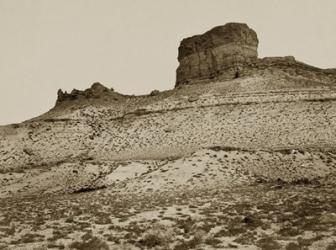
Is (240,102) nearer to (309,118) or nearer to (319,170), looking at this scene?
(309,118)

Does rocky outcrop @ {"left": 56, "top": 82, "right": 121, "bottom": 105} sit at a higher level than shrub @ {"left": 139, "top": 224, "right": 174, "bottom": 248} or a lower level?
higher

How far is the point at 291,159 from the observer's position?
39031mm

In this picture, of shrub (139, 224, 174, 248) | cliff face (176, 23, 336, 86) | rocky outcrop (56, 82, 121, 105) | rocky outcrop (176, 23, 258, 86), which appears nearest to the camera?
shrub (139, 224, 174, 248)

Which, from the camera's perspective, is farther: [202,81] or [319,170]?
[202,81]

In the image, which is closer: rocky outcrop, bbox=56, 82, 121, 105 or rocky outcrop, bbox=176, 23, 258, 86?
rocky outcrop, bbox=56, 82, 121, 105

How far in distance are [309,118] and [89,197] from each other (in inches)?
863

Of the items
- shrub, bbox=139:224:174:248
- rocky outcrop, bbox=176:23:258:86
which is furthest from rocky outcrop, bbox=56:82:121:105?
shrub, bbox=139:224:174:248

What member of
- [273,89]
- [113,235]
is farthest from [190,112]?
[113,235]

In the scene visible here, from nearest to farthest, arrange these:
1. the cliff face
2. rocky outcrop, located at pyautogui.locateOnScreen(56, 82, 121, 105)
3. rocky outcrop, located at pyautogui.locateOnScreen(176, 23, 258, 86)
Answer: the cliff face
rocky outcrop, located at pyautogui.locateOnScreen(56, 82, 121, 105)
rocky outcrop, located at pyautogui.locateOnScreen(176, 23, 258, 86)

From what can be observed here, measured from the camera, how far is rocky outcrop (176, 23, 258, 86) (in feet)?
203

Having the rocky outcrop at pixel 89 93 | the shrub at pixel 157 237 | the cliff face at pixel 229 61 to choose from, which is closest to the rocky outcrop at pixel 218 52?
the cliff face at pixel 229 61

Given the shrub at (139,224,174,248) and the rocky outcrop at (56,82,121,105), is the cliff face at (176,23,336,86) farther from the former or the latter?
the shrub at (139,224,174,248)

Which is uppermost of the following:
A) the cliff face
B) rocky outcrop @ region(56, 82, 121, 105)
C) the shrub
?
the cliff face

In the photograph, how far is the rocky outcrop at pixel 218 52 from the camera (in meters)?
61.9
